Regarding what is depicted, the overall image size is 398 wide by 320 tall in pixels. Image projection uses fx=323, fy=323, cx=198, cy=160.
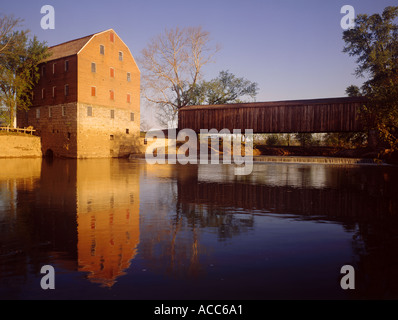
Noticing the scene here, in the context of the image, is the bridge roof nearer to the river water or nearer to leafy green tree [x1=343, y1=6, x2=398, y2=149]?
leafy green tree [x1=343, y1=6, x2=398, y2=149]

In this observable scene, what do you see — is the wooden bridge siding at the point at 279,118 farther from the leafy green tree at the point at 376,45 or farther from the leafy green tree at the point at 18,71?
the leafy green tree at the point at 18,71

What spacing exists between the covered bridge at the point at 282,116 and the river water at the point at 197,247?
2315cm

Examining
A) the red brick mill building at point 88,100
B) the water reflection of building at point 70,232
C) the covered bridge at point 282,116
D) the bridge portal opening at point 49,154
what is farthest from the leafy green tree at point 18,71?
the water reflection of building at point 70,232

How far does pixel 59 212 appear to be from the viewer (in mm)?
7773

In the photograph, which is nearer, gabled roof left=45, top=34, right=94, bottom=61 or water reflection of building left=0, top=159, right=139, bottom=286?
water reflection of building left=0, top=159, right=139, bottom=286

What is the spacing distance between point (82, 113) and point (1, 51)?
11.7 meters

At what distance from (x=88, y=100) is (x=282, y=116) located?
21.5m

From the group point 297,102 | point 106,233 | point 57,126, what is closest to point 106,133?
point 57,126

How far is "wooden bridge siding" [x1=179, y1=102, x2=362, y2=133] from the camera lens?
31.1 meters

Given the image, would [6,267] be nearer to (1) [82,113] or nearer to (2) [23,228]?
(2) [23,228]

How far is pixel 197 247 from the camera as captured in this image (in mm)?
5188

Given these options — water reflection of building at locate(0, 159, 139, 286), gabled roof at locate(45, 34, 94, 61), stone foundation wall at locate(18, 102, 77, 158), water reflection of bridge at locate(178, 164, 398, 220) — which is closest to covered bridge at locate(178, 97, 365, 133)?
stone foundation wall at locate(18, 102, 77, 158)

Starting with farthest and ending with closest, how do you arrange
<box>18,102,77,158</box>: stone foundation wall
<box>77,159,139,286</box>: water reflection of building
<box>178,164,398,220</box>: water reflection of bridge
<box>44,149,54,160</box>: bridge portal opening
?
<box>44,149,54,160</box>: bridge portal opening < <box>18,102,77,158</box>: stone foundation wall < <box>178,164,398,220</box>: water reflection of bridge < <box>77,159,139,286</box>: water reflection of building

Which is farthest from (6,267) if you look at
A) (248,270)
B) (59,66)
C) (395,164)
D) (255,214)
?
(59,66)
